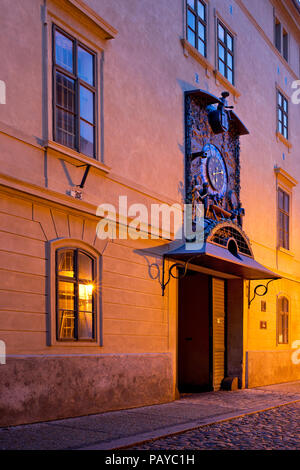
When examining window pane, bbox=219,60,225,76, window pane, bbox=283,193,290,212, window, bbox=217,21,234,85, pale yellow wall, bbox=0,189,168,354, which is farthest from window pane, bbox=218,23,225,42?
pale yellow wall, bbox=0,189,168,354

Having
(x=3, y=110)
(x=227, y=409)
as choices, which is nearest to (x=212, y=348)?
(x=227, y=409)

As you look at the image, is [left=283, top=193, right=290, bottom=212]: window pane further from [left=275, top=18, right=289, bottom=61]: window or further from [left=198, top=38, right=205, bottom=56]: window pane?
[left=198, top=38, right=205, bottom=56]: window pane

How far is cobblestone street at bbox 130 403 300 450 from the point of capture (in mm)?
7875

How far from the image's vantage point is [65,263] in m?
10.1

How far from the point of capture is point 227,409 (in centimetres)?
1173

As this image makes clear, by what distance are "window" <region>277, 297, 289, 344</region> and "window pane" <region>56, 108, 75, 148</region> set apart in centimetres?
1147

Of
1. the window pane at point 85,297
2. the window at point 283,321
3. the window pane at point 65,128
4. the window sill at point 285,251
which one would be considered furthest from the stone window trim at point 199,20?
the window at point 283,321

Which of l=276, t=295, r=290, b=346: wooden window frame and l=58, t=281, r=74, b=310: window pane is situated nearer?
l=58, t=281, r=74, b=310: window pane

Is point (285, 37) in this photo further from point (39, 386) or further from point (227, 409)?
point (39, 386)

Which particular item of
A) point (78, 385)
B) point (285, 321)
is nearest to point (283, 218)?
point (285, 321)

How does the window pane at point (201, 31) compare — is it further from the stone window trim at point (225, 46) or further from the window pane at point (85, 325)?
the window pane at point (85, 325)

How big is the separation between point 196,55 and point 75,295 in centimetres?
725

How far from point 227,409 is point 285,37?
49.9 ft

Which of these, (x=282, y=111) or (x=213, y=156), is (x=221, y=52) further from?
(x=282, y=111)
